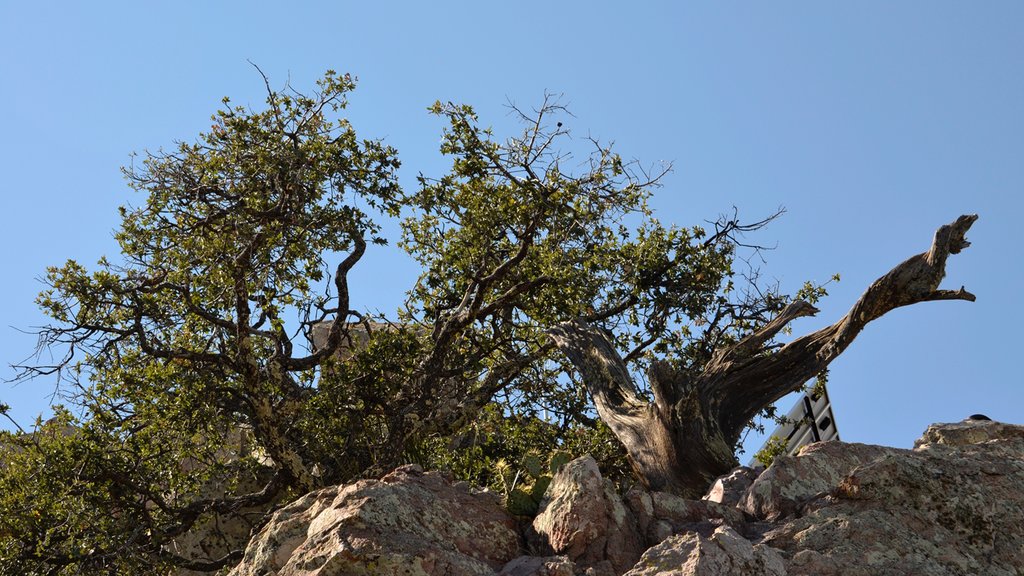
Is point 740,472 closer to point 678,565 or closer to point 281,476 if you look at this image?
point 678,565

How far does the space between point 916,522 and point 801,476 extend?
3.50 feet

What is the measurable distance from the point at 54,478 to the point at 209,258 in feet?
10.8

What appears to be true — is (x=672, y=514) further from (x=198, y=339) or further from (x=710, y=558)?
(x=198, y=339)

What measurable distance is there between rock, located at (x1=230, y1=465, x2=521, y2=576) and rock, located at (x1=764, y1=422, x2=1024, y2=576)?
6.54 ft

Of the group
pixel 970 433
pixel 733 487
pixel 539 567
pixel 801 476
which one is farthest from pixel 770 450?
pixel 539 567

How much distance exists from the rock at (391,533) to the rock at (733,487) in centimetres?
194

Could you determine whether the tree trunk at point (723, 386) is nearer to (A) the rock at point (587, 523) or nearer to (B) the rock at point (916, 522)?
(B) the rock at point (916, 522)

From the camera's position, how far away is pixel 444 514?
730 cm

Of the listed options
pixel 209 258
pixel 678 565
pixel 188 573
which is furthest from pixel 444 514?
pixel 188 573

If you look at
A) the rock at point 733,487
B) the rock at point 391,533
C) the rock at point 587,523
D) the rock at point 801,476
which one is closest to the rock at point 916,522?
the rock at point 801,476

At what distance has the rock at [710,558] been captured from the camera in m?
6.29

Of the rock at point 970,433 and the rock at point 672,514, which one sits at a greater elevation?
the rock at point 970,433

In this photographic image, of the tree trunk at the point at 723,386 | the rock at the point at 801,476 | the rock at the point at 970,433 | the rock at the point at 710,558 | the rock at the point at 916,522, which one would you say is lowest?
the rock at the point at 710,558

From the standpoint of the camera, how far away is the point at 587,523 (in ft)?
23.5
